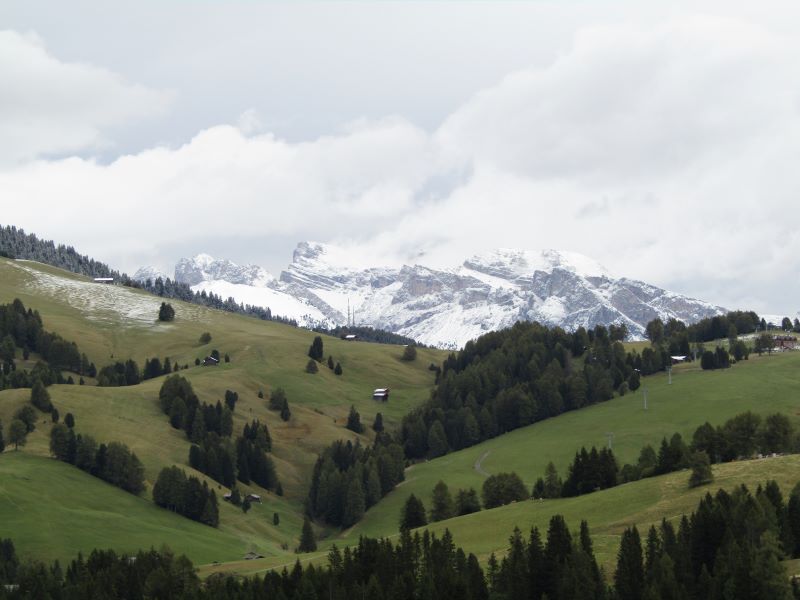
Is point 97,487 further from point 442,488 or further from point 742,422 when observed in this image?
point 742,422

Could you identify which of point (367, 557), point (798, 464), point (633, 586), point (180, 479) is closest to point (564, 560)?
point (633, 586)

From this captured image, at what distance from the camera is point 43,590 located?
429 feet

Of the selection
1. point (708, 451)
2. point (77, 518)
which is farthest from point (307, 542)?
point (708, 451)

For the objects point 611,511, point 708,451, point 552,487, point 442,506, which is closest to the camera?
point 611,511

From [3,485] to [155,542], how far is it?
90.0 feet

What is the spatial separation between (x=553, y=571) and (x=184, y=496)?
10261 centimetres

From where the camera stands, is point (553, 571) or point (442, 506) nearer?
point (553, 571)

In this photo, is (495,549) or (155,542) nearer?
(495,549)

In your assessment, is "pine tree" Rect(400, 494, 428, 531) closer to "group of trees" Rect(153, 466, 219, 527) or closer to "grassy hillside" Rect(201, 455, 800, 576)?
"grassy hillside" Rect(201, 455, 800, 576)

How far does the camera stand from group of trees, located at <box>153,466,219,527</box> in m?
198

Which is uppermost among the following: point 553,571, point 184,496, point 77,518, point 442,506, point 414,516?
point 553,571

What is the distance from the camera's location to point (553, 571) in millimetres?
112812

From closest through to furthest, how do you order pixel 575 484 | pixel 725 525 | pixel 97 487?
1. pixel 725 525
2. pixel 575 484
3. pixel 97 487

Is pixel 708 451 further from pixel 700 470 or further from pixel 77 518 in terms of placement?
pixel 77 518
